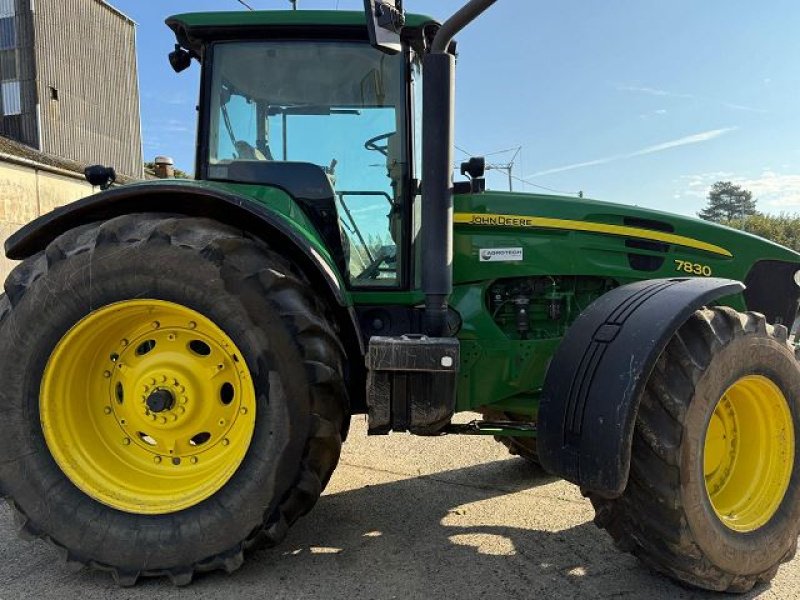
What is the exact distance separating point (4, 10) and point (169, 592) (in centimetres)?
2743

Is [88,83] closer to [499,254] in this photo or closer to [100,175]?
[100,175]

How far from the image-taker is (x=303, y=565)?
2.38 m

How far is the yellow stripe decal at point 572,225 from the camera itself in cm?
283

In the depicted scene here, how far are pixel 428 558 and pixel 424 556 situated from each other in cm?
2

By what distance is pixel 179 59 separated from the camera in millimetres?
2879

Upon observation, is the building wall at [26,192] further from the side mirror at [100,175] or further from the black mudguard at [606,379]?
the black mudguard at [606,379]

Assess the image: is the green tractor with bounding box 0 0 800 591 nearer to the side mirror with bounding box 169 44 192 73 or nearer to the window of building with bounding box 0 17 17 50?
the side mirror with bounding box 169 44 192 73

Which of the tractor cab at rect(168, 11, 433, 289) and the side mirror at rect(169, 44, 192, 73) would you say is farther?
the side mirror at rect(169, 44, 192, 73)

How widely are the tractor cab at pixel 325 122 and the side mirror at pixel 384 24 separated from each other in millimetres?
567

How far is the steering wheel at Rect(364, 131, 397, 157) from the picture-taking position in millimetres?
2703

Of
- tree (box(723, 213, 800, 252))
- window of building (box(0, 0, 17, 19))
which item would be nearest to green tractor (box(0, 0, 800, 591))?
window of building (box(0, 0, 17, 19))

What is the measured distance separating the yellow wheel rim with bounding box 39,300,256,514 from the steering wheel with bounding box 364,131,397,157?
3.60 feet

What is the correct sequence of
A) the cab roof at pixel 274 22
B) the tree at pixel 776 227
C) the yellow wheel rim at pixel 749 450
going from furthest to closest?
1. the tree at pixel 776 227
2. the cab roof at pixel 274 22
3. the yellow wheel rim at pixel 749 450

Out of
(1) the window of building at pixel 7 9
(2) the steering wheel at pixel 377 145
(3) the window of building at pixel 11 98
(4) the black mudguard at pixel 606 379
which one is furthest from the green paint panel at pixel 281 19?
(1) the window of building at pixel 7 9
